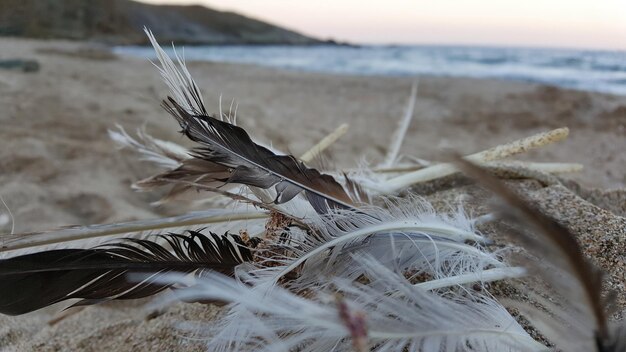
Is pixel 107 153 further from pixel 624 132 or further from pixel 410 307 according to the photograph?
pixel 624 132

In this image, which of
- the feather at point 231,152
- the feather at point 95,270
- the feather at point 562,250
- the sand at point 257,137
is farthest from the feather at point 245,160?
the feather at point 562,250

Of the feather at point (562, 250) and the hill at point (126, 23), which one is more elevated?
the hill at point (126, 23)

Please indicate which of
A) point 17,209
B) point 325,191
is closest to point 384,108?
point 17,209

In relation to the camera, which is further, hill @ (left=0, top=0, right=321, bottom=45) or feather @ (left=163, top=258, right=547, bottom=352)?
hill @ (left=0, top=0, right=321, bottom=45)

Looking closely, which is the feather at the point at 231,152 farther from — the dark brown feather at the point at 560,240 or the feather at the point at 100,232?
the dark brown feather at the point at 560,240

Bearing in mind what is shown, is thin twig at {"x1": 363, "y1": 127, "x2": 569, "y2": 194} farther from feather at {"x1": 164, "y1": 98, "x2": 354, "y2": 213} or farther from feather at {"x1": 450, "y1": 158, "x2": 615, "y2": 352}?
feather at {"x1": 450, "y1": 158, "x2": 615, "y2": 352}

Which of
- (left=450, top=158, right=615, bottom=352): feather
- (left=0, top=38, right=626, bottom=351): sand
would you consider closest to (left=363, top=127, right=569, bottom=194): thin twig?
(left=0, top=38, right=626, bottom=351): sand

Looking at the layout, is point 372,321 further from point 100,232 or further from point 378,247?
point 100,232
